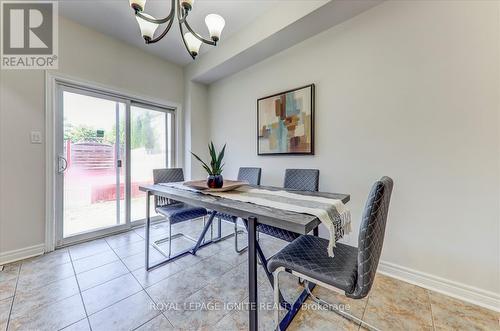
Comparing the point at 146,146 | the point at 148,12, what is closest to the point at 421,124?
the point at 148,12

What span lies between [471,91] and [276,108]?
1705 mm

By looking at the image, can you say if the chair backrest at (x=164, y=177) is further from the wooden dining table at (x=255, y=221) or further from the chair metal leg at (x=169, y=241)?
the wooden dining table at (x=255, y=221)

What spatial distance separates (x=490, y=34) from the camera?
4.52 feet

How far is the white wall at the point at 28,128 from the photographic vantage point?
1.96 m

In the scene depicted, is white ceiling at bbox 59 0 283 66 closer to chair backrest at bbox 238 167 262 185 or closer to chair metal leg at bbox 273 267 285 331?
chair backrest at bbox 238 167 262 185

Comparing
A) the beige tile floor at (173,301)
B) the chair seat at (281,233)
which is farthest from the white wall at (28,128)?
the chair seat at (281,233)

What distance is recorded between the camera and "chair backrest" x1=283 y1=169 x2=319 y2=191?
1.99 metres

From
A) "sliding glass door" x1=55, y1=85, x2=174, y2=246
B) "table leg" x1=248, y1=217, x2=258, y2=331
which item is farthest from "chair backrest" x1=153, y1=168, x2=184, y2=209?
"table leg" x1=248, y1=217, x2=258, y2=331

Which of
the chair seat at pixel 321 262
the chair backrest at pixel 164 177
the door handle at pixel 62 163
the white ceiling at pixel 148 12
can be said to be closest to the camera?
the chair seat at pixel 321 262

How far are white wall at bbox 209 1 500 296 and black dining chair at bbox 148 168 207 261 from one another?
4.81 feet

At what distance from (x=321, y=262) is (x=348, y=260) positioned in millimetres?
173

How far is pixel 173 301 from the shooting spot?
145 cm

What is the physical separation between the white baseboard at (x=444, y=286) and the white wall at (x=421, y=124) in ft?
0.12

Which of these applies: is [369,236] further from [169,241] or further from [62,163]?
[62,163]
